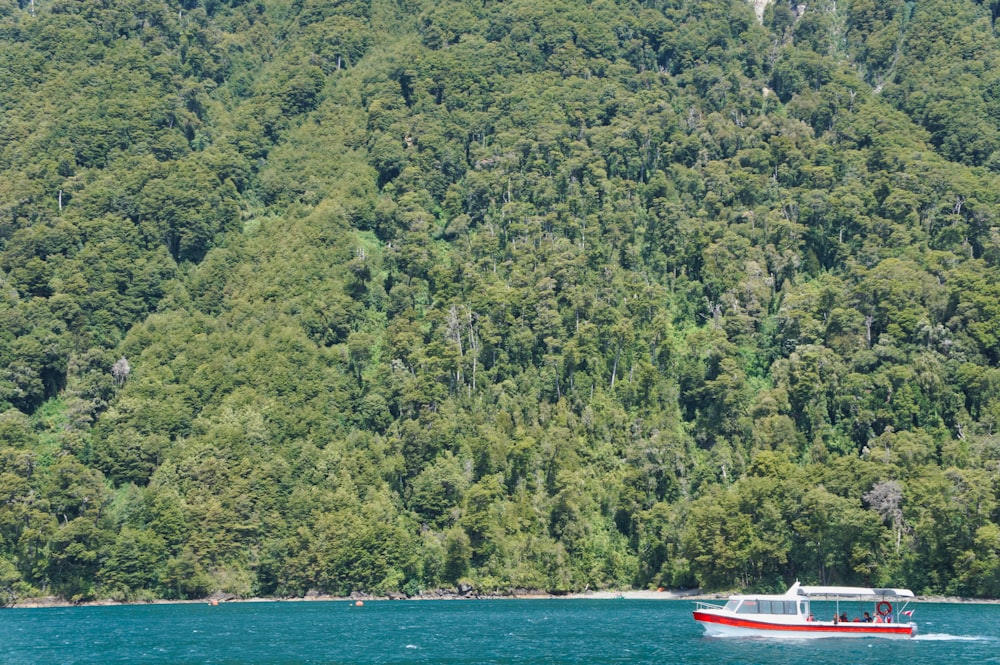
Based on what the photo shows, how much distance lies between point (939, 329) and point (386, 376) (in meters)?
89.2

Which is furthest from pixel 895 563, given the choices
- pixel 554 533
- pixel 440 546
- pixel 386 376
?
pixel 386 376

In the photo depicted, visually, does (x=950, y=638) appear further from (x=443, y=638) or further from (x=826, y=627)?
(x=443, y=638)

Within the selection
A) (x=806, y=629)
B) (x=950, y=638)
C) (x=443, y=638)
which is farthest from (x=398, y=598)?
(x=950, y=638)

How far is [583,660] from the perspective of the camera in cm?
9156

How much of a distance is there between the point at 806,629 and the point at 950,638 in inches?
482

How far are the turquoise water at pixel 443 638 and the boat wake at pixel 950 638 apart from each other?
9cm

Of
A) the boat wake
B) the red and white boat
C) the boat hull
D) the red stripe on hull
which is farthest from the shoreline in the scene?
the boat wake

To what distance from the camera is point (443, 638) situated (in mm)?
109062

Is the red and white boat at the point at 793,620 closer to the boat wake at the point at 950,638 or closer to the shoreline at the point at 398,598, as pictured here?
the boat wake at the point at 950,638

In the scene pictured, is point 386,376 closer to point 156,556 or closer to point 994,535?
point 156,556

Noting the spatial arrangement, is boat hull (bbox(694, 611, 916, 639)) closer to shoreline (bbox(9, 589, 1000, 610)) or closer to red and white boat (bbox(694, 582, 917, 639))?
red and white boat (bbox(694, 582, 917, 639))

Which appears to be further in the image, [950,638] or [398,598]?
[398,598]

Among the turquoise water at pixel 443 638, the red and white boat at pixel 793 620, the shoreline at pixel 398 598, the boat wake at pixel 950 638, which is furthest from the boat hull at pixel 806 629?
the shoreline at pixel 398 598

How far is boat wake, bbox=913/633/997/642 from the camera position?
101m
